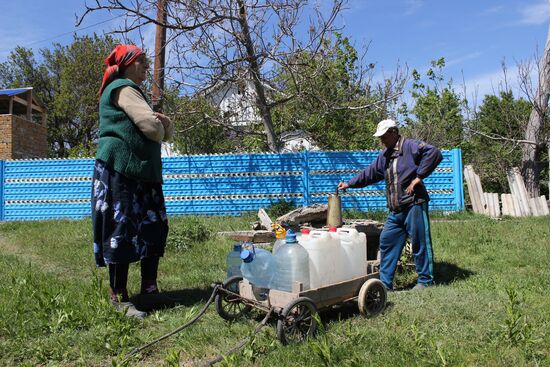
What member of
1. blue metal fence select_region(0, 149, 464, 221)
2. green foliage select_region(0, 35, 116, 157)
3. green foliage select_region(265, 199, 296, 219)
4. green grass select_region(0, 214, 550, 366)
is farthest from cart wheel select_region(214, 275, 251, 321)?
green foliage select_region(0, 35, 116, 157)

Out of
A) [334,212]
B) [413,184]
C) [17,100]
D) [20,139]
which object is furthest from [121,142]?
[17,100]

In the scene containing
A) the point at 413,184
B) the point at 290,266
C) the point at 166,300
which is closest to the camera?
the point at 290,266

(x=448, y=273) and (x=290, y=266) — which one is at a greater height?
(x=290, y=266)

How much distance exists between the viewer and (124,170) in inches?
148

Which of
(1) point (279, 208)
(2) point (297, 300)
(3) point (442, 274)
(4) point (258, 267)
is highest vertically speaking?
(1) point (279, 208)

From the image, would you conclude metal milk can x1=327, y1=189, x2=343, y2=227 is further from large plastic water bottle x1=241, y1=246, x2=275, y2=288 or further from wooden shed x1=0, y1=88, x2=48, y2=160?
wooden shed x1=0, y1=88, x2=48, y2=160

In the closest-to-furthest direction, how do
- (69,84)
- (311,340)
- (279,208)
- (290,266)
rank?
1. (311,340)
2. (290,266)
3. (279,208)
4. (69,84)

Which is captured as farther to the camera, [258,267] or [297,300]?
[258,267]

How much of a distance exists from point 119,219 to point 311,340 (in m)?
1.88

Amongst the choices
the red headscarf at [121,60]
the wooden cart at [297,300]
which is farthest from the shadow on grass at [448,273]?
the red headscarf at [121,60]

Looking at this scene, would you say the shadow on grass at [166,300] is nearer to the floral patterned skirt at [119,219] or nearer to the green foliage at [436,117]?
the floral patterned skirt at [119,219]

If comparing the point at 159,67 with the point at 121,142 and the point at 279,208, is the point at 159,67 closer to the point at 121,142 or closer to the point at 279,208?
the point at 279,208

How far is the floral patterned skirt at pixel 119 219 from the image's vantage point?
3758 mm

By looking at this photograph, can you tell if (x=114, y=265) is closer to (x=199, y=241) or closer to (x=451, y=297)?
(x=451, y=297)
